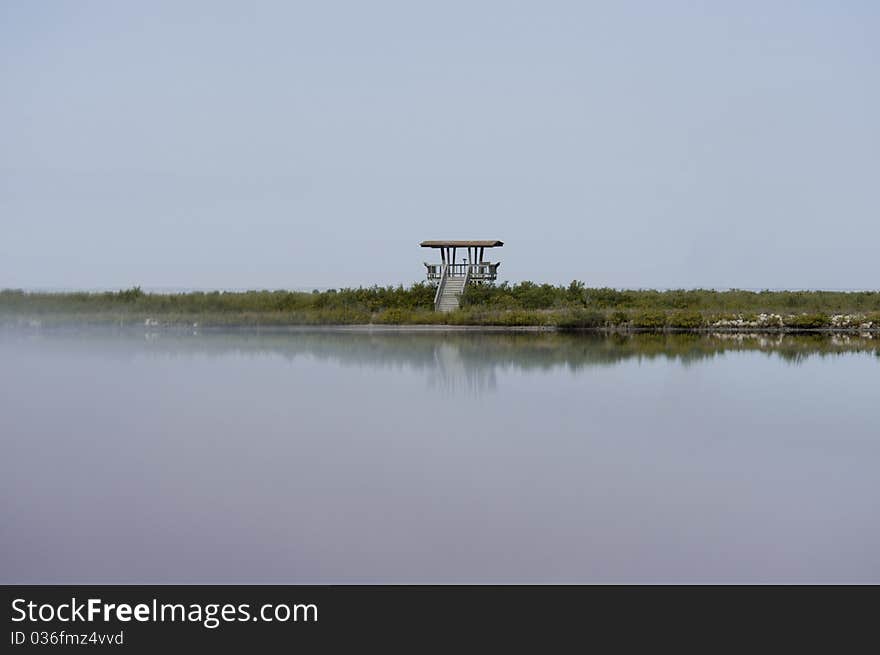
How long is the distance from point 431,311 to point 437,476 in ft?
50.6

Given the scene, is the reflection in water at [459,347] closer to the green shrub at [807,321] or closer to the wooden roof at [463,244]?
the green shrub at [807,321]

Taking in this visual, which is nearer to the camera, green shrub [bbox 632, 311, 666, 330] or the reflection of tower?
the reflection of tower

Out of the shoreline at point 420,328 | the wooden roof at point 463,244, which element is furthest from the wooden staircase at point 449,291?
the shoreline at point 420,328

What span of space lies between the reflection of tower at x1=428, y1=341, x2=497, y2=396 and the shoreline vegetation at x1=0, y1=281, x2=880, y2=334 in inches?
274

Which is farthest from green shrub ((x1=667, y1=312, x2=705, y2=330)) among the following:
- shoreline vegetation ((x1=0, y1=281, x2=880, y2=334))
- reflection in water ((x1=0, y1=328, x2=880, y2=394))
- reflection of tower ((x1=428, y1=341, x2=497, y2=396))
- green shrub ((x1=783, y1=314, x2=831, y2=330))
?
reflection of tower ((x1=428, y1=341, x2=497, y2=396))

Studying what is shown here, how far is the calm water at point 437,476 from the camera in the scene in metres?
3.79

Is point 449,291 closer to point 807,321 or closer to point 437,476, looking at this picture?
point 807,321

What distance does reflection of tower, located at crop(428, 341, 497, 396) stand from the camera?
30.3 feet

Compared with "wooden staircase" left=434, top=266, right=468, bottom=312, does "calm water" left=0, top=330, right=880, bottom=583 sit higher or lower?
lower

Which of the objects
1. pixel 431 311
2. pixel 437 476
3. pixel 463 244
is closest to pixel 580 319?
pixel 431 311

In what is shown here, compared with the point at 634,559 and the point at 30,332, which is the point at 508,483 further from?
the point at 30,332

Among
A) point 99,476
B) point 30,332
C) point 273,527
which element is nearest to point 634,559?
point 273,527

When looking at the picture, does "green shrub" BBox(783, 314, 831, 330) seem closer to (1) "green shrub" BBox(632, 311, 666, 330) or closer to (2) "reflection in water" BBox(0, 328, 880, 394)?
(2) "reflection in water" BBox(0, 328, 880, 394)

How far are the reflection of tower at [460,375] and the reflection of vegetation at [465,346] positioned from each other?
1cm
